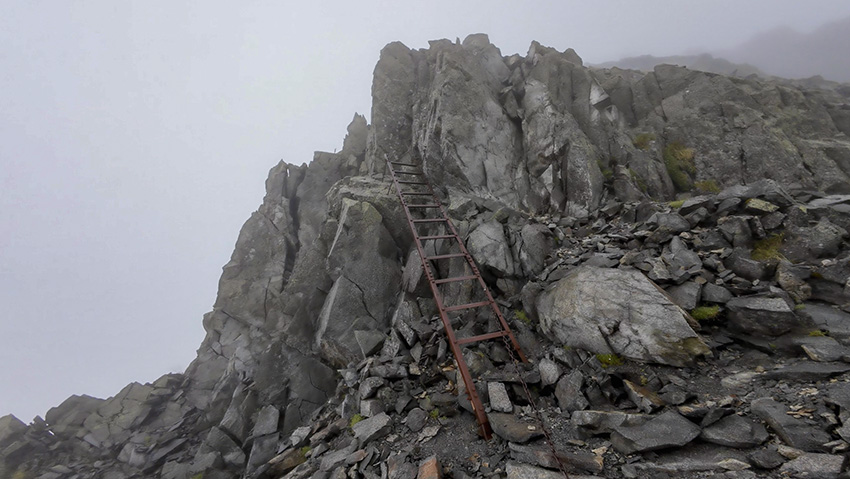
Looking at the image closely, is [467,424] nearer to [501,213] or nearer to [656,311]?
[656,311]

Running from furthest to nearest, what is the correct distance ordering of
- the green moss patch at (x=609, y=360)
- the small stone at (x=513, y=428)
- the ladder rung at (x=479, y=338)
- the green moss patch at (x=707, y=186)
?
the green moss patch at (x=707, y=186) → the ladder rung at (x=479, y=338) → the green moss patch at (x=609, y=360) → the small stone at (x=513, y=428)

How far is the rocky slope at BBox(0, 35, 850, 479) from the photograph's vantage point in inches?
294

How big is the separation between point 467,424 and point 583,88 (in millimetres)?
21350

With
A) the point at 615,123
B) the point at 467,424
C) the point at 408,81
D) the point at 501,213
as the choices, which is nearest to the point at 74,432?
the point at 467,424

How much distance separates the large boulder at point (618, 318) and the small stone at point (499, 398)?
2695 millimetres

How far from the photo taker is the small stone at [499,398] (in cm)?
891

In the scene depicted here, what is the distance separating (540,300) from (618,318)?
2.79 m

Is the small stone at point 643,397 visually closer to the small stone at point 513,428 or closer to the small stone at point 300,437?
the small stone at point 513,428

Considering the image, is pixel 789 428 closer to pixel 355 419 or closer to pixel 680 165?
pixel 355 419

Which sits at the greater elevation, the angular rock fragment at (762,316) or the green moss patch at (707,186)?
the green moss patch at (707,186)

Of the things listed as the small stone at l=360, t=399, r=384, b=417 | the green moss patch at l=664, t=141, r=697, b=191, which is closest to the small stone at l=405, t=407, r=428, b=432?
the small stone at l=360, t=399, r=384, b=417

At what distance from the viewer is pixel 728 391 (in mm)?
7375

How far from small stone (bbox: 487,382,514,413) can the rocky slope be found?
0.20 feet

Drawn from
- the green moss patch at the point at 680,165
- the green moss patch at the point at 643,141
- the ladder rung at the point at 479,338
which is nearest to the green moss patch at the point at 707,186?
the green moss patch at the point at 680,165
